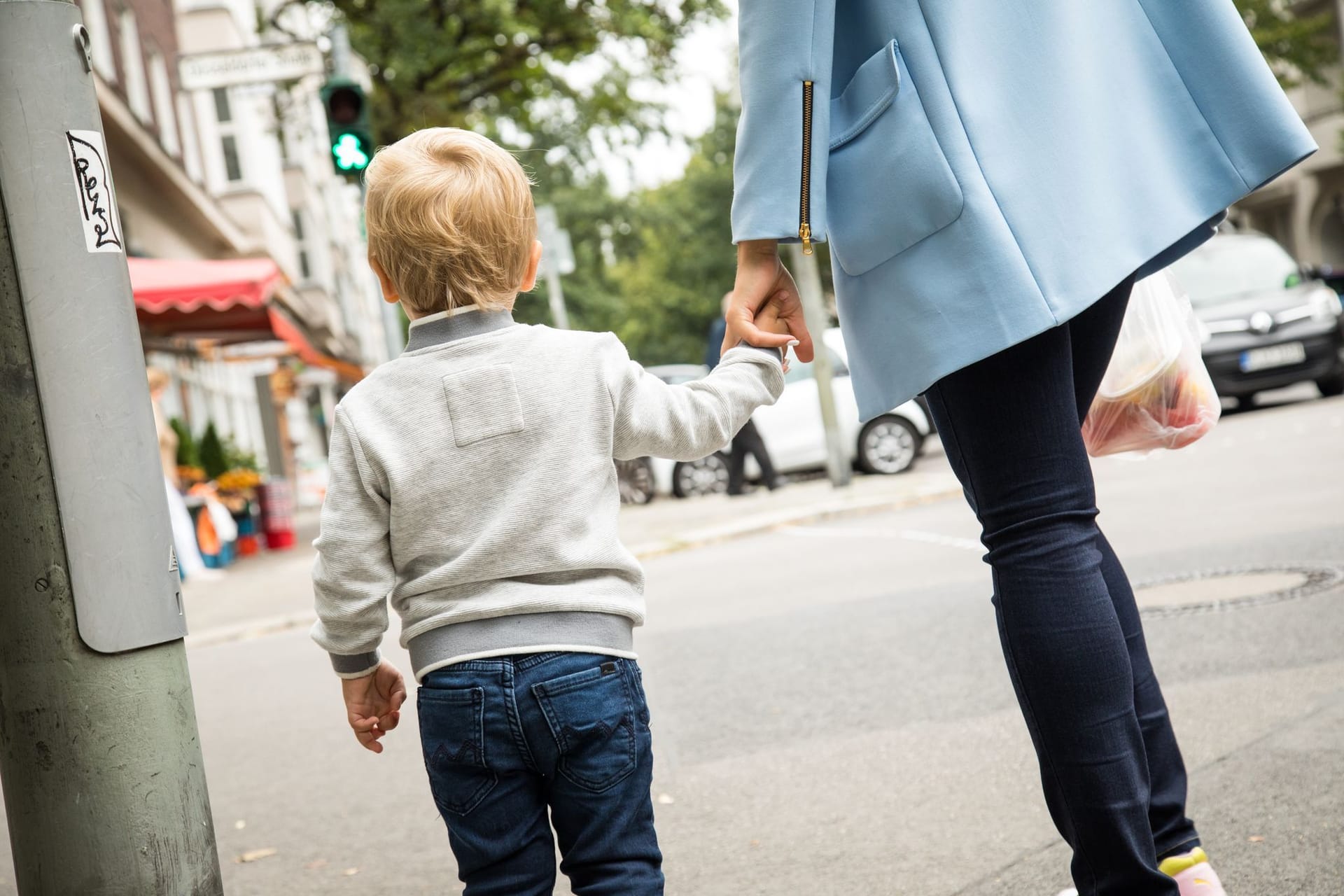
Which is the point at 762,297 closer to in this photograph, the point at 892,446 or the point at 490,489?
the point at 490,489

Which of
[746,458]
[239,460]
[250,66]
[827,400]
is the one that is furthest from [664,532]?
[239,460]

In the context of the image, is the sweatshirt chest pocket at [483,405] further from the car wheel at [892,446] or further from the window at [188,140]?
the window at [188,140]

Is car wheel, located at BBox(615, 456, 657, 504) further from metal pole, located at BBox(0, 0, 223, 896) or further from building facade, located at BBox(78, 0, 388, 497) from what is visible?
metal pole, located at BBox(0, 0, 223, 896)

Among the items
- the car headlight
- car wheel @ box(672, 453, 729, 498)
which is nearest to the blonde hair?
the car headlight

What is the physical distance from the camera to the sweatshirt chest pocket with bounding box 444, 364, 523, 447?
203cm

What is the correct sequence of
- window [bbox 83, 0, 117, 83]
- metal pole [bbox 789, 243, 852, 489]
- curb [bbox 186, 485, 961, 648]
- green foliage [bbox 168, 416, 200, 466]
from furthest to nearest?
window [bbox 83, 0, 117, 83], green foliage [bbox 168, 416, 200, 466], metal pole [bbox 789, 243, 852, 489], curb [bbox 186, 485, 961, 648]

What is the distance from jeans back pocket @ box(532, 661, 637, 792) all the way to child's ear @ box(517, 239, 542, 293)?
1.89ft

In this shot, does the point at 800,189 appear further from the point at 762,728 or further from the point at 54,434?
the point at 762,728

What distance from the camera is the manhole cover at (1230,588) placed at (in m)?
5.02

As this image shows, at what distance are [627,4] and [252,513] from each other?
805 cm

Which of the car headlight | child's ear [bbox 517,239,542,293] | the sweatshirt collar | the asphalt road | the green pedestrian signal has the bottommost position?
the asphalt road

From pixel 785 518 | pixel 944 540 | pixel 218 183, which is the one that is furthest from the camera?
pixel 218 183

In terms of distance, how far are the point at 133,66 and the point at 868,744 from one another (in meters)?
18.8

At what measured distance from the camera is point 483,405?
2.04 m
